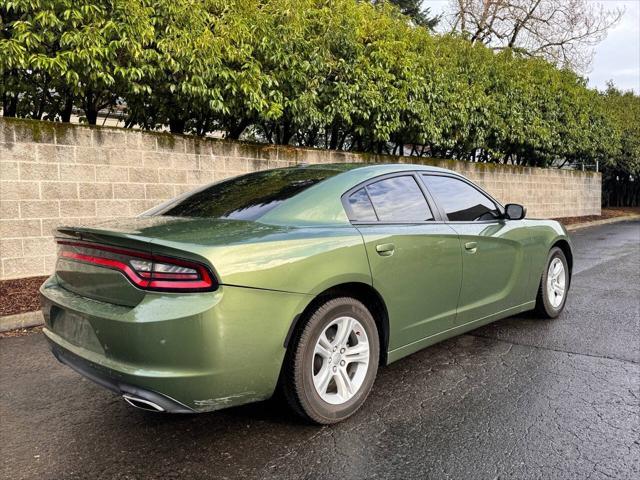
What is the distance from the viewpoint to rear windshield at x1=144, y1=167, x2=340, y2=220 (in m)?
3.02

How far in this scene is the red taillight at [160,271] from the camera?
2361 millimetres

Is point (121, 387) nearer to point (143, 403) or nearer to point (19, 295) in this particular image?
point (143, 403)

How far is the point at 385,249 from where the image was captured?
10.2 ft

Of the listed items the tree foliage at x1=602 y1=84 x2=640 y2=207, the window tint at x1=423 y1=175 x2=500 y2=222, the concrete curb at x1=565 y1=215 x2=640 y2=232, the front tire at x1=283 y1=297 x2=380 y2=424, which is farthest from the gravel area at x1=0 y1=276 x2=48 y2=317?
the tree foliage at x1=602 y1=84 x2=640 y2=207

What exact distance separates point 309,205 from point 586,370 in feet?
7.76

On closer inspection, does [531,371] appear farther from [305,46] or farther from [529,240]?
[305,46]

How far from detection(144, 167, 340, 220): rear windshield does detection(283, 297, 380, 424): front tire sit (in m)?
0.71

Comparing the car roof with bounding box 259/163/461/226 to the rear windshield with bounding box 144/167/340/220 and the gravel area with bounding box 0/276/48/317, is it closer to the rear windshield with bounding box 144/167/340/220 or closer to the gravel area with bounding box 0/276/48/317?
the rear windshield with bounding box 144/167/340/220

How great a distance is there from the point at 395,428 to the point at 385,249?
3.34 feet

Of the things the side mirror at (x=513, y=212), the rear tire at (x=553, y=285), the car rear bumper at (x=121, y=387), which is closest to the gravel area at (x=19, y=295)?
the car rear bumper at (x=121, y=387)

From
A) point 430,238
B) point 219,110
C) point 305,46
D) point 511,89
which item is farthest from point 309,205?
point 511,89

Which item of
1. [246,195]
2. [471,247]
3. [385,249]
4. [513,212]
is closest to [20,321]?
[246,195]

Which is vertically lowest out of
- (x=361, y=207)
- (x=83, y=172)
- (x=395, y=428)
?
(x=395, y=428)

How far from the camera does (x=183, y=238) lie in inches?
98.0
